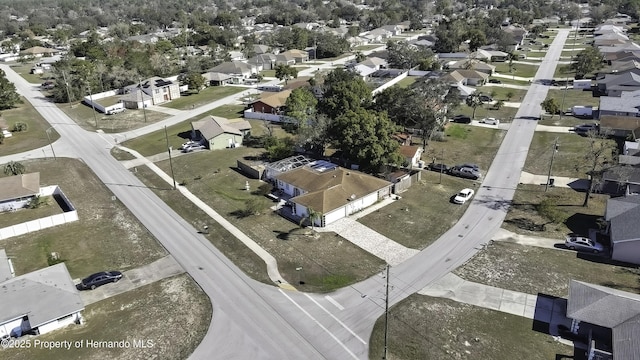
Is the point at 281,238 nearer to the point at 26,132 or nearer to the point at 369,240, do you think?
the point at 369,240

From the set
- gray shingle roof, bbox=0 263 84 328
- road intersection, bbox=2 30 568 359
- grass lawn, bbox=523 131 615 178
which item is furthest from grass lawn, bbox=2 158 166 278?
grass lawn, bbox=523 131 615 178

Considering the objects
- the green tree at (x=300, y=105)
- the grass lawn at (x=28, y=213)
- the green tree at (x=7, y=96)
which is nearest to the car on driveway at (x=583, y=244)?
the green tree at (x=300, y=105)

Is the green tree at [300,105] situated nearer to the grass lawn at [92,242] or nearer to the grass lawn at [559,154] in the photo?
the grass lawn at [92,242]

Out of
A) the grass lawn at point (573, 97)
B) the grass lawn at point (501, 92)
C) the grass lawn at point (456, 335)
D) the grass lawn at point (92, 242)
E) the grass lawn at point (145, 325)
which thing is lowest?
the grass lawn at point (456, 335)

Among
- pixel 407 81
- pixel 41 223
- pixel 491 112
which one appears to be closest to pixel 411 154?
pixel 491 112

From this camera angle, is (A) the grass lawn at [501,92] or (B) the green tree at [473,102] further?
(A) the grass lawn at [501,92]

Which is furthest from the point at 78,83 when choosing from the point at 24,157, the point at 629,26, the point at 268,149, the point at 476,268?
the point at 629,26
